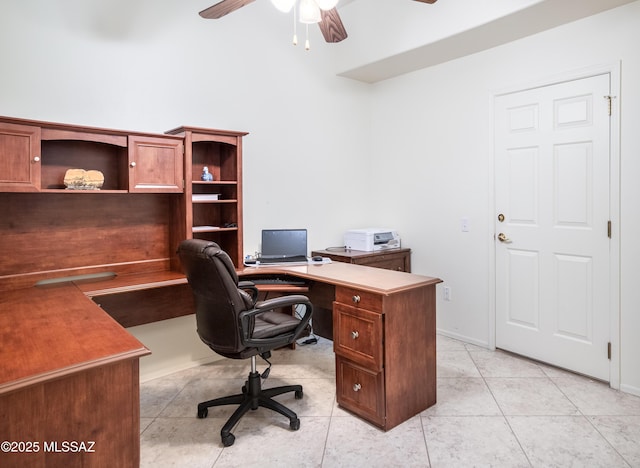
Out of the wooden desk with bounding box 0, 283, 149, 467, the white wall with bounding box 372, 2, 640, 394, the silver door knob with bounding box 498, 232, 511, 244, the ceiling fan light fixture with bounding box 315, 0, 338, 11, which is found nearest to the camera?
the wooden desk with bounding box 0, 283, 149, 467

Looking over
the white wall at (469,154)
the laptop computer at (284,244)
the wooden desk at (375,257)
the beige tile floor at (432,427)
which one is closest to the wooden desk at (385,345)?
the beige tile floor at (432,427)

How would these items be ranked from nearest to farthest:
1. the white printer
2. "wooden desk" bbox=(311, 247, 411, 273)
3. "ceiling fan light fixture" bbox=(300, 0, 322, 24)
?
"ceiling fan light fixture" bbox=(300, 0, 322, 24) < "wooden desk" bbox=(311, 247, 411, 273) < the white printer

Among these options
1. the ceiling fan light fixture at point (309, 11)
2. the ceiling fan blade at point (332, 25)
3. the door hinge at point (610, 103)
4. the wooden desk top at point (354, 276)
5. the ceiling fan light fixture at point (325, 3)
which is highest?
the ceiling fan blade at point (332, 25)

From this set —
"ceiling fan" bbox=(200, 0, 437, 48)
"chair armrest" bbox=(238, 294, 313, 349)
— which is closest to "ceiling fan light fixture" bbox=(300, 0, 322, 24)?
"ceiling fan" bbox=(200, 0, 437, 48)

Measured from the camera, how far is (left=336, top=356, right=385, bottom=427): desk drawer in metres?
2.27

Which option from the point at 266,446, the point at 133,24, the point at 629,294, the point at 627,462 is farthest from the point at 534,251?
the point at 133,24

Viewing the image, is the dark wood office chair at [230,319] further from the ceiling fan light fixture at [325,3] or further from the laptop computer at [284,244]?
the ceiling fan light fixture at [325,3]

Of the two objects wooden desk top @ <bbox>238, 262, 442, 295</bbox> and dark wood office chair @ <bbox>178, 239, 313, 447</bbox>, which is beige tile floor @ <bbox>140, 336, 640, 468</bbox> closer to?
dark wood office chair @ <bbox>178, 239, 313, 447</bbox>

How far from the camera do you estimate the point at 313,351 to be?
11.6 ft

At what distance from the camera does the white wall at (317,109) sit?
261cm

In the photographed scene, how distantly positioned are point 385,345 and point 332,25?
1.84 metres

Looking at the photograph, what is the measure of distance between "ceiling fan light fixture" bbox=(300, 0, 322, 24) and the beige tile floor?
7.29 ft

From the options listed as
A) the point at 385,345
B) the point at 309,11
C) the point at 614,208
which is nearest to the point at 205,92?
the point at 309,11

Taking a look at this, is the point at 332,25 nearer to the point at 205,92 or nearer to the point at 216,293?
the point at 205,92
